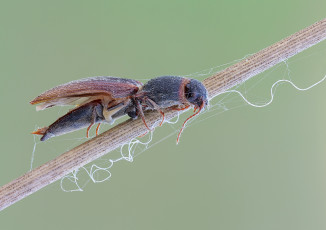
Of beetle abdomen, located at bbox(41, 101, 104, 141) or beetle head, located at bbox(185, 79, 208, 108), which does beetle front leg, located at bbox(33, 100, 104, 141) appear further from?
beetle head, located at bbox(185, 79, 208, 108)

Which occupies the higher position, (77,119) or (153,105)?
(77,119)

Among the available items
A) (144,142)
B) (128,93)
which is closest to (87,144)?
(128,93)

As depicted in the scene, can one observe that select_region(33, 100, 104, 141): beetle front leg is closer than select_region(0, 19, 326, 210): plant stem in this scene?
No

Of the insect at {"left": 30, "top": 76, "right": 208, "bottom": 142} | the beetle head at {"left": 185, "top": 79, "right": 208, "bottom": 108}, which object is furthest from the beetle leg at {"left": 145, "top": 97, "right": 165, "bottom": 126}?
the beetle head at {"left": 185, "top": 79, "right": 208, "bottom": 108}

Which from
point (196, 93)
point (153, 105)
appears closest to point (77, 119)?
point (153, 105)

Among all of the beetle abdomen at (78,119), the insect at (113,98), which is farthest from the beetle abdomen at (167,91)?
the beetle abdomen at (78,119)

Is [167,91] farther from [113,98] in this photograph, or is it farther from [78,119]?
[78,119]

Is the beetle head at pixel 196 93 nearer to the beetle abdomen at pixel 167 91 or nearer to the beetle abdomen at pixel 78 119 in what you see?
the beetle abdomen at pixel 167 91
